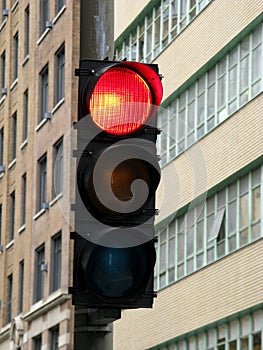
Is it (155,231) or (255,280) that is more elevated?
(255,280)

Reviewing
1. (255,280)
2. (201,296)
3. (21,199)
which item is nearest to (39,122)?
(21,199)

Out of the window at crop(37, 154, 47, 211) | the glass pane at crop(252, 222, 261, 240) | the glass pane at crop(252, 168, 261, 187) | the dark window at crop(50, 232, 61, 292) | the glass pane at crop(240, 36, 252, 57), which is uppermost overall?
the window at crop(37, 154, 47, 211)

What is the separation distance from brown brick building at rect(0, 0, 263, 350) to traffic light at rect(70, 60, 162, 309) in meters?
16.7

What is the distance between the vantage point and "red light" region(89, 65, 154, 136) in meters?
5.43

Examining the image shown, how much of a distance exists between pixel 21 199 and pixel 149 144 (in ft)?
168

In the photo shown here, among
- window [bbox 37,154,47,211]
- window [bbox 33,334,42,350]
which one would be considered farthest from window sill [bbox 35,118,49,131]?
window [bbox 33,334,42,350]

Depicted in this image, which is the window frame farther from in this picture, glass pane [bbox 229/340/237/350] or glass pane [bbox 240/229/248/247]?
glass pane [bbox 240/229/248/247]

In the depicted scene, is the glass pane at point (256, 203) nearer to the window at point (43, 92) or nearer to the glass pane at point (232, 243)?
the glass pane at point (232, 243)

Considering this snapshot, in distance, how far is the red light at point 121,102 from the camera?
5426 mm

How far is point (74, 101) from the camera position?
49.2 metres

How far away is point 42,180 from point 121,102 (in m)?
47.9

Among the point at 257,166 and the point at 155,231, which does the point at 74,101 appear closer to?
the point at 257,166

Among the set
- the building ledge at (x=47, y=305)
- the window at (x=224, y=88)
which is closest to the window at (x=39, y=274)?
the building ledge at (x=47, y=305)

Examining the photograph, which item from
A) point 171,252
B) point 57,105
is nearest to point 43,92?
point 57,105
